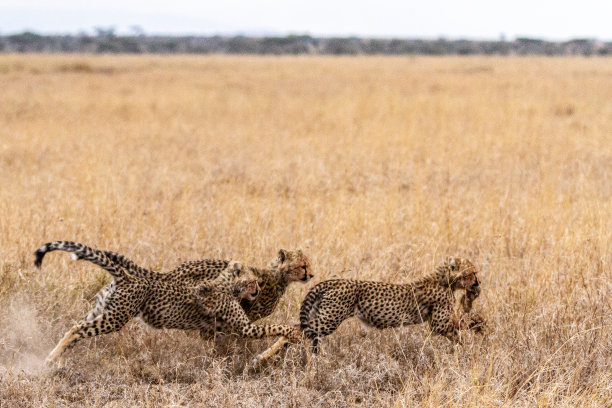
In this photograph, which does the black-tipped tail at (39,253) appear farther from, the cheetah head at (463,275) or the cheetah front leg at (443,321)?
the cheetah head at (463,275)

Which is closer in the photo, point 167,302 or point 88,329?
point 88,329

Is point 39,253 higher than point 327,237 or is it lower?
higher

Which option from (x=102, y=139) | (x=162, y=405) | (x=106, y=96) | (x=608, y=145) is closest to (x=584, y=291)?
(x=162, y=405)

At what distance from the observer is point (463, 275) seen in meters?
4.67

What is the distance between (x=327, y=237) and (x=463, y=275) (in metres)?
2.07

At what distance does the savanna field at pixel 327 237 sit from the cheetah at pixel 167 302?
0.19m

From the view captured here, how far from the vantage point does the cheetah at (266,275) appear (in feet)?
15.2

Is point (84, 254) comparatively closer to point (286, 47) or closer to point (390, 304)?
point (390, 304)

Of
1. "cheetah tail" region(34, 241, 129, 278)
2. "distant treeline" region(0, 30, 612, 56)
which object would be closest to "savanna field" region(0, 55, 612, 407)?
"cheetah tail" region(34, 241, 129, 278)

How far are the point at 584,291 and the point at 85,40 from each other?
7558 cm

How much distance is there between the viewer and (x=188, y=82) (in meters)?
24.6

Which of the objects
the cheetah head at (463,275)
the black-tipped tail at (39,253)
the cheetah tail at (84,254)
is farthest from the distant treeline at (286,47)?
the black-tipped tail at (39,253)

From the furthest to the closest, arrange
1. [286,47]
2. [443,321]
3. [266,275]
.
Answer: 1. [286,47]
2. [266,275]
3. [443,321]

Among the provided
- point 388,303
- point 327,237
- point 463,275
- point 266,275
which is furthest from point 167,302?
point 327,237
